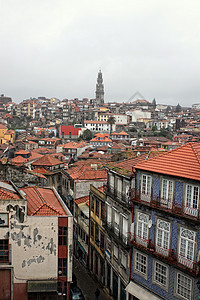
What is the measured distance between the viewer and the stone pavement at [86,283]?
22489 mm

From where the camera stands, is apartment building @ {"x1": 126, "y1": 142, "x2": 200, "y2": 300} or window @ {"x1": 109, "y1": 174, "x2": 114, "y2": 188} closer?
apartment building @ {"x1": 126, "y1": 142, "x2": 200, "y2": 300}

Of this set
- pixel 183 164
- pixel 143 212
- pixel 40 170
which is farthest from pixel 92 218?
pixel 40 170

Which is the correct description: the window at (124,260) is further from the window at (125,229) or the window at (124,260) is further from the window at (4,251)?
the window at (4,251)

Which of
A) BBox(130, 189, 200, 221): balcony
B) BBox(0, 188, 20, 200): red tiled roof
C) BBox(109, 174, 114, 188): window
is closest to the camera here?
BBox(130, 189, 200, 221): balcony

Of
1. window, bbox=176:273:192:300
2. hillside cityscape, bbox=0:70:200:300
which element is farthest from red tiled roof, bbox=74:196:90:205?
window, bbox=176:273:192:300

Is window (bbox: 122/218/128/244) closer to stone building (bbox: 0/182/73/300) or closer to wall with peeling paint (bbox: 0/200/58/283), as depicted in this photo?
Result: stone building (bbox: 0/182/73/300)

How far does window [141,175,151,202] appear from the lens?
16797 mm

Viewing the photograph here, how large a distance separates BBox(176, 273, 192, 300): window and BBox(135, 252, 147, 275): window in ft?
8.20

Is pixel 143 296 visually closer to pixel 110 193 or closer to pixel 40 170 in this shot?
pixel 110 193

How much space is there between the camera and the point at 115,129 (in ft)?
427

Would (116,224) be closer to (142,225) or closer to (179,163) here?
(142,225)

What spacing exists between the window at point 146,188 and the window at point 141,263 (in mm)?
3779

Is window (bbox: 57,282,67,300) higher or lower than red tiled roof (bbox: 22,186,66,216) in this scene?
lower

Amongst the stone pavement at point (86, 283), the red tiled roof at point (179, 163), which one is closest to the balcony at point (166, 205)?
the red tiled roof at point (179, 163)
